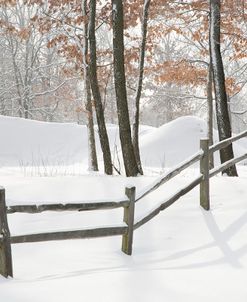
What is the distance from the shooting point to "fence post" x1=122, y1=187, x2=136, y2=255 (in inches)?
217

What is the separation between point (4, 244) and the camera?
15.1ft

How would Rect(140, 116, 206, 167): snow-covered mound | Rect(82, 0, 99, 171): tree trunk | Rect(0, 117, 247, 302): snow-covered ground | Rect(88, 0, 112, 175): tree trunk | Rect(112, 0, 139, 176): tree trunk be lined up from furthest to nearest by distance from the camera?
Rect(140, 116, 206, 167): snow-covered mound → Rect(82, 0, 99, 171): tree trunk → Rect(88, 0, 112, 175): tree trunk → Rect(112, 0, 139, 176): tree trunk → Rect(0, 117, 247, 302): snow-covered ground

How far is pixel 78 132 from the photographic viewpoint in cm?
2828

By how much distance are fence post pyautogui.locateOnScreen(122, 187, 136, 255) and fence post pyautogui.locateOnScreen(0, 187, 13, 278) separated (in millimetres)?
1642

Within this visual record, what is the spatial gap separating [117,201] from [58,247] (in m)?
1.36

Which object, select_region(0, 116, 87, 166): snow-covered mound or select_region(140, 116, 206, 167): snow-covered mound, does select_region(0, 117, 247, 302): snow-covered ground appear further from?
select_region(0, 116, 87, 166): snow-covered mound

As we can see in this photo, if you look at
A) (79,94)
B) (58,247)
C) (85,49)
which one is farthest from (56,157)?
(79,94)

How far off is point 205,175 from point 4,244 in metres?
4.00

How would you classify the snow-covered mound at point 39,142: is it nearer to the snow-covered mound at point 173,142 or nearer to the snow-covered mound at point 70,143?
the snow-covered mound at point 70,143

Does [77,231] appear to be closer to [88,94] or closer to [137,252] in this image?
[137,252]

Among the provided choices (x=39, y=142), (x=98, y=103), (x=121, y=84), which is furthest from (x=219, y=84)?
(x=39, y=142)

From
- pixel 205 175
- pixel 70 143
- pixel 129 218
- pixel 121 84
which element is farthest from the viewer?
pixel 70 143

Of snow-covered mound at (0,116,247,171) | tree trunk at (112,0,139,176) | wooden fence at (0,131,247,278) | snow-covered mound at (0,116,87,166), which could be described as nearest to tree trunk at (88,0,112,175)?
tree trunk at (112,0,139,176)

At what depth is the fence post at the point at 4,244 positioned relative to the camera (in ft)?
14.9
